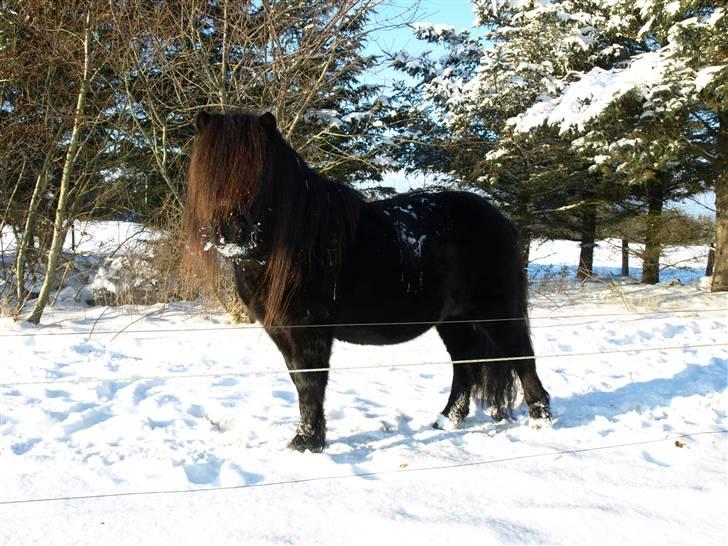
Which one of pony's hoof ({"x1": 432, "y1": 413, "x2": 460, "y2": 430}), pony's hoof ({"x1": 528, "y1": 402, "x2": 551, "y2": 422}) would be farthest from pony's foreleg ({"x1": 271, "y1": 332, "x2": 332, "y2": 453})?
pony's hoof ({"x1": 528, "y1": 402, "x2": 551, "y2": 422})

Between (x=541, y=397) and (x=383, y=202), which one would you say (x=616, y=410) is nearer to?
(x=541, y=397)

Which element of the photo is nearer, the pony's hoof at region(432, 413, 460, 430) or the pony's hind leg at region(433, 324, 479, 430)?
the pony's hoof at region(432, 413, 460, 430)

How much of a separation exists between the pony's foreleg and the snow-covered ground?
0.51ft

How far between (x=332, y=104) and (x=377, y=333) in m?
9.37

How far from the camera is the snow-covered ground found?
213cm

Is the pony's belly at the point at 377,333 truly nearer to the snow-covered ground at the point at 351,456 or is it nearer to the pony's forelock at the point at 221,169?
the snow-covered ground at the point at 351,456

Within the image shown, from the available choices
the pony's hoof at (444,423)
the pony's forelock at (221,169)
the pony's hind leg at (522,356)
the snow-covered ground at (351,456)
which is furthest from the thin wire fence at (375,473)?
the pony's forelock at (221,169)

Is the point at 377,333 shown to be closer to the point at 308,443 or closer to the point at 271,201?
the point at 308,443

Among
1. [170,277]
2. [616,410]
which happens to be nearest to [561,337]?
[616,410]

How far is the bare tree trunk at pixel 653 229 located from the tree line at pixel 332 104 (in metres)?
0.05

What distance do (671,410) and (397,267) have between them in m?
2.53

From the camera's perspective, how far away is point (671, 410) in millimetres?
3904

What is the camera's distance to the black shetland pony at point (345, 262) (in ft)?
8.77

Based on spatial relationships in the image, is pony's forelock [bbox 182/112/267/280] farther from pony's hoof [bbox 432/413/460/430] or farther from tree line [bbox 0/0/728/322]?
tree line [bbox 0/0/728/322]
